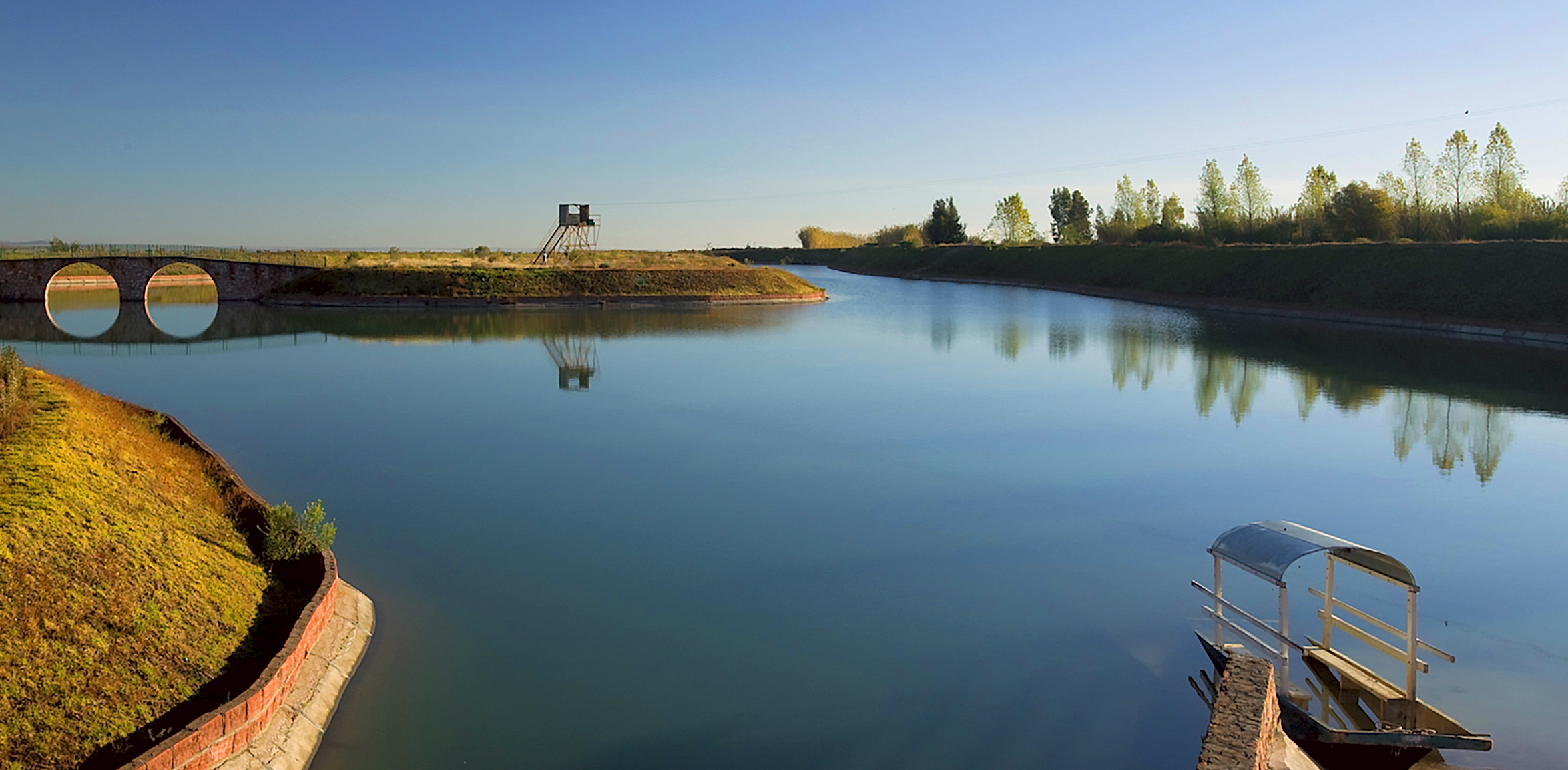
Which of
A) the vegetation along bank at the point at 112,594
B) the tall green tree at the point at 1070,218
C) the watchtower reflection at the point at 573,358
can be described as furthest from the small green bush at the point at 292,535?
the tall green tree at the point at 1070,218

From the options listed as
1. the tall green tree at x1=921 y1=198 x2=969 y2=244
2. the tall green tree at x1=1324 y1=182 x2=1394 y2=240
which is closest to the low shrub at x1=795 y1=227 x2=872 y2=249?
the tall green tree at x1=921 y1=198 x2=969 y2=244

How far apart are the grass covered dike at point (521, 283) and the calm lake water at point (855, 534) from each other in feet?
80.1

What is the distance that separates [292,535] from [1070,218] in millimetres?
124826

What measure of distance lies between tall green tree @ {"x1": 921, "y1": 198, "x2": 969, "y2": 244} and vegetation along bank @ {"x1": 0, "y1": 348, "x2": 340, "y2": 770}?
397 ft

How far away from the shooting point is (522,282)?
56969 millimetres

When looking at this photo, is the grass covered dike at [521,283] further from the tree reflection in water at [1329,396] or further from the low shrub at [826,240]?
the low shrub at [826,240]

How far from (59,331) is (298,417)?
27.8 metres

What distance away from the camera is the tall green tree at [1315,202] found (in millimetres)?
71250

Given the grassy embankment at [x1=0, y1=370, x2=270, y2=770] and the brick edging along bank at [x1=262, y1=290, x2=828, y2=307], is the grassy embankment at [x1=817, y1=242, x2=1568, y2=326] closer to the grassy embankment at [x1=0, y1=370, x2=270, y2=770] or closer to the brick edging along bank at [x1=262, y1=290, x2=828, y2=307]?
the brick edging along bank at [x1=262, y1=290, x2=828, y2=307]

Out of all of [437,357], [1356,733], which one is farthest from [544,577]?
[437,357]

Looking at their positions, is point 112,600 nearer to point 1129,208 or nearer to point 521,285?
point 521,285

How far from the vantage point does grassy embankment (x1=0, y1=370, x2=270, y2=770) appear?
6566mm

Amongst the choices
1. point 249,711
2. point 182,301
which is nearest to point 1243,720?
point 249,711

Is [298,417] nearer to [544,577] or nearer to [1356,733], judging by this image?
[544,577]
